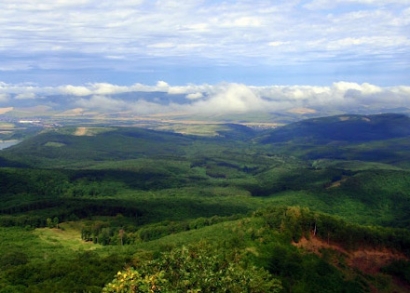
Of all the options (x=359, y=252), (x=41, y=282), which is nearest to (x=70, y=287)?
(x=41, y=282)

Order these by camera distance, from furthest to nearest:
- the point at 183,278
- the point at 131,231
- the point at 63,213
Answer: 1. the point at 63,213
2. the point at 131,231
3. the point at 183,278

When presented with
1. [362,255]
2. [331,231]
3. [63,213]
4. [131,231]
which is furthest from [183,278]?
[63,213]

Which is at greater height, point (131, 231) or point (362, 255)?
point (362, 255)

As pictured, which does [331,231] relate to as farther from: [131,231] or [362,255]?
[131,231]

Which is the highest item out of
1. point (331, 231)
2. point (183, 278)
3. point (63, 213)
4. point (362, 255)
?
point (183, 278)

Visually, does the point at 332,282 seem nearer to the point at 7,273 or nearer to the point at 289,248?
the point at 289,248

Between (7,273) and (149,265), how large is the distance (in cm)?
4661

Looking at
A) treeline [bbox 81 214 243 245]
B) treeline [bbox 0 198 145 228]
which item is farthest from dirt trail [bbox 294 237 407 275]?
treeline [bbox 0 198 145 228]

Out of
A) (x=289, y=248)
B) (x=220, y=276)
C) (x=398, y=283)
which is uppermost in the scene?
(x=220, y=276)

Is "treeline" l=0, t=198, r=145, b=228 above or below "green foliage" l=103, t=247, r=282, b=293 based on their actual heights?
below

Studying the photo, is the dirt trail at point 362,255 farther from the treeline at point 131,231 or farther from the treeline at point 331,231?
the treeline at point 131,231

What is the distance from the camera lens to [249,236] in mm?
121500

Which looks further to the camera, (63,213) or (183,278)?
(63,213)

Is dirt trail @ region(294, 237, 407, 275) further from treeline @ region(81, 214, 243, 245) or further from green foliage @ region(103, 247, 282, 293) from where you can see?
green foliage @ region(103, 247, 282, 293)
